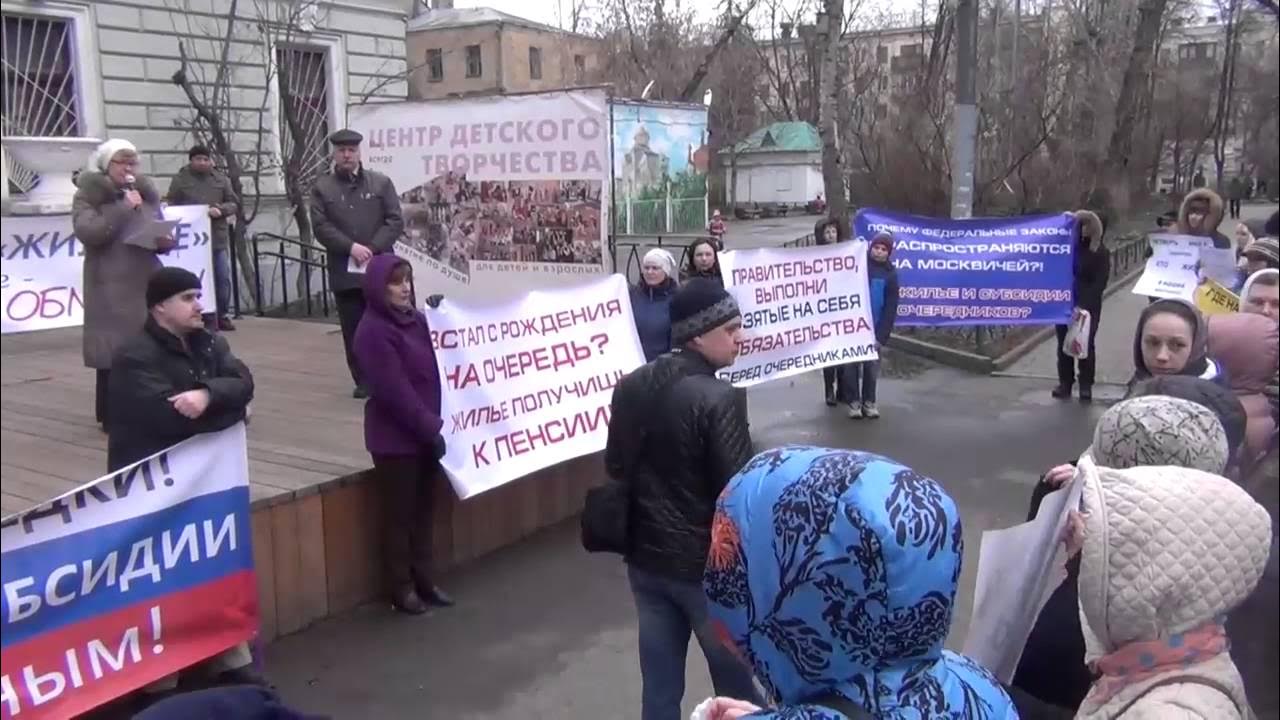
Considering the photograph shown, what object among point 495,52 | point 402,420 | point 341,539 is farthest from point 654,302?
point 495,52

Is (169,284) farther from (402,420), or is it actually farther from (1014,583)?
(1014,583)

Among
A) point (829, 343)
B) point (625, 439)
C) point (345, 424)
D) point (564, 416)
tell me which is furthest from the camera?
point (829, 343)

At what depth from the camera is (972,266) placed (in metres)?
11.0

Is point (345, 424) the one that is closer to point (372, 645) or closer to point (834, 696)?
point (372, 645)

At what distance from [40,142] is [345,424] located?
5.44m

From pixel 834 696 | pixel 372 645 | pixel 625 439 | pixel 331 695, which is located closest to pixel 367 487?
pixel 372 645

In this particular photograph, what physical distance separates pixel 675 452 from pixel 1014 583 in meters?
1.28

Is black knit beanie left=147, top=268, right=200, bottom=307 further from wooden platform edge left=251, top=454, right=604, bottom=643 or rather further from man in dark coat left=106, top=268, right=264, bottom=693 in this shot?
wooden platform edge left=251, top=454, right=604, bottom=643

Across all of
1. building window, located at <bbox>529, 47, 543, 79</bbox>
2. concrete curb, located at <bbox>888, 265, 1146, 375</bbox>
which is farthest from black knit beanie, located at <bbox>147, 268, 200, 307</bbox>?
building window, located at <bbox>529, 47, 543, 79</bbox>

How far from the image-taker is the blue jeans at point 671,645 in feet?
11.6

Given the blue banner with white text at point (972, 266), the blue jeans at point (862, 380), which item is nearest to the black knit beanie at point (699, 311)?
the blue jeans at point (862, 380)

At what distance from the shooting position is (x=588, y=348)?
21.2 feet

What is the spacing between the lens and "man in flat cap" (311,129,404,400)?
289 inches

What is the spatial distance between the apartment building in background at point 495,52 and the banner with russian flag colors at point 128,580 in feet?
131
